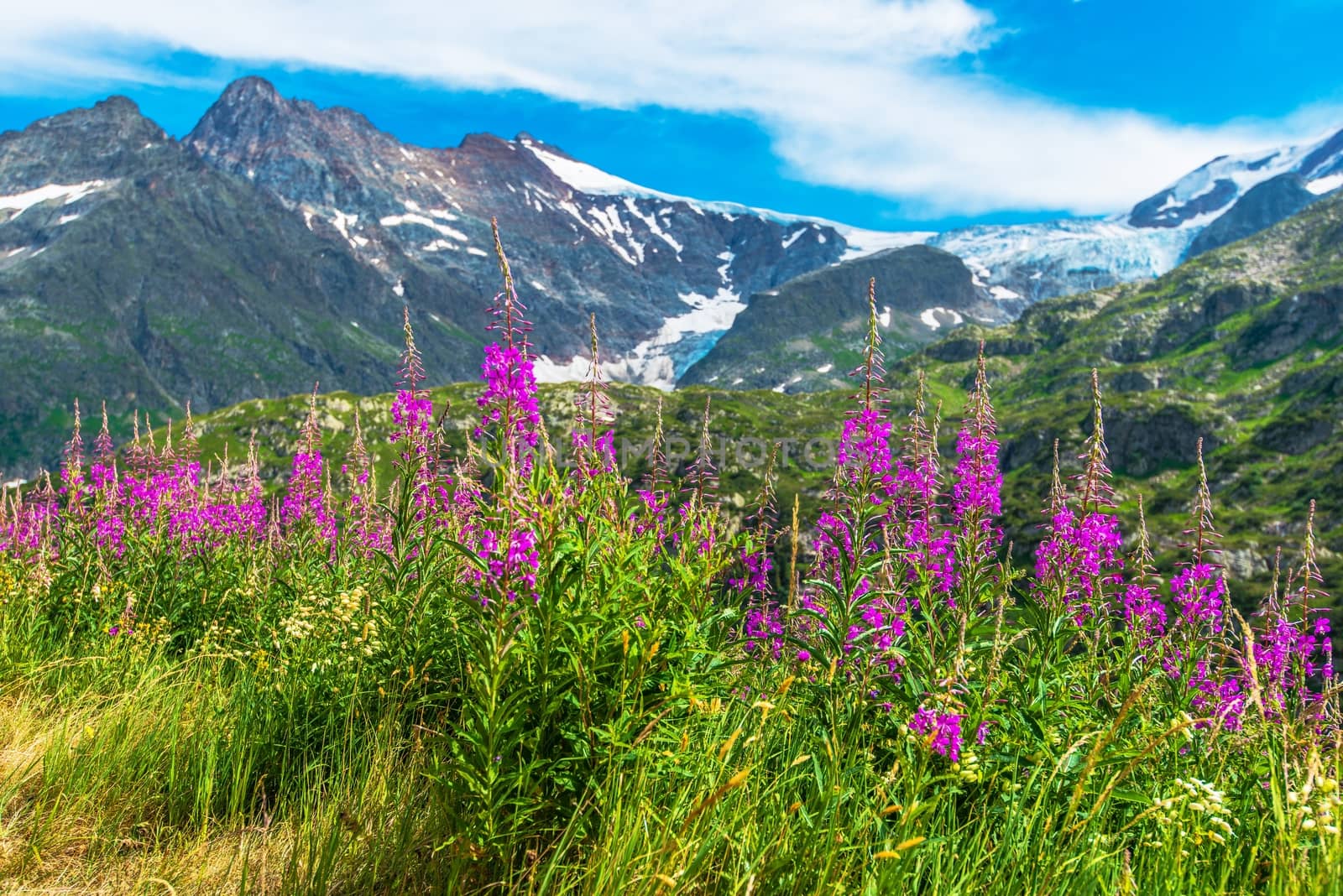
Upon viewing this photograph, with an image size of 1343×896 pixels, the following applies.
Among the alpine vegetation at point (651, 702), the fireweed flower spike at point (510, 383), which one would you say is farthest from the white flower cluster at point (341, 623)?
the fireweed flower spike at point (510, 383)

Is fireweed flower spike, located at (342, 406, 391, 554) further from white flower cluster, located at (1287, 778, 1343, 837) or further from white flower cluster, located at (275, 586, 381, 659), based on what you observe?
white flower cluster, located at (1287, 778, 1343, 837)

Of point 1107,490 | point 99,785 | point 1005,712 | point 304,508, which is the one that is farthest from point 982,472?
point 304,508

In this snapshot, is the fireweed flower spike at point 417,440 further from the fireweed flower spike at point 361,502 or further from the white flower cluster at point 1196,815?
the white flower cluster at point 1196,815

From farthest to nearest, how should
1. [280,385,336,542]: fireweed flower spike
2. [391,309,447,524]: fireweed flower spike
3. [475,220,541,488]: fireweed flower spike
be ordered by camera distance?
[280,385,336,542]: fireweed flower spike
[391,309,447,524]: fireweed flower spike
[475,220,541,488]: fireweed flower spike

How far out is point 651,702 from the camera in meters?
5.79

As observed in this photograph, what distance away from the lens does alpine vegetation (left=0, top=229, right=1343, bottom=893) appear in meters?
4.95

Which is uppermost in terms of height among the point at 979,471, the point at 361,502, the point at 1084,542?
the point at 979,471

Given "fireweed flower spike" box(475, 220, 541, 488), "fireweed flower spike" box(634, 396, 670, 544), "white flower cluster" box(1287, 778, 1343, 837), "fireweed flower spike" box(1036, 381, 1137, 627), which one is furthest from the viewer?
"fireweed flower spike" box(1036, 381, 1137, 627)

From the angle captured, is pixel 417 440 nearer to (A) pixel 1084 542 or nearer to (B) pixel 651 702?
(B) pixel 651 702

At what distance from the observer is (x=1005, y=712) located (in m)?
6.63

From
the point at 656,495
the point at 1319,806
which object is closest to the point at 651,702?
the point at 656,495

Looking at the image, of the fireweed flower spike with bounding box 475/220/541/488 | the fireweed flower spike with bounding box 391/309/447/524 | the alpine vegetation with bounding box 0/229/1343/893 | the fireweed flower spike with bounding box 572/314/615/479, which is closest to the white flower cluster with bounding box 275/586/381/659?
the alpine vegetation with bounding box 0/229/1343/893

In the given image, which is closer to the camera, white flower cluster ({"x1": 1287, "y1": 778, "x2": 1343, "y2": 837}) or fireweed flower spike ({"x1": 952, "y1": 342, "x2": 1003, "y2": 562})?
white flower cluster ({"x1": 1287, "y1": 778, "x2": 1343, "y2": 837})

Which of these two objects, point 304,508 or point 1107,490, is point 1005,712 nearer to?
point 1107,490
